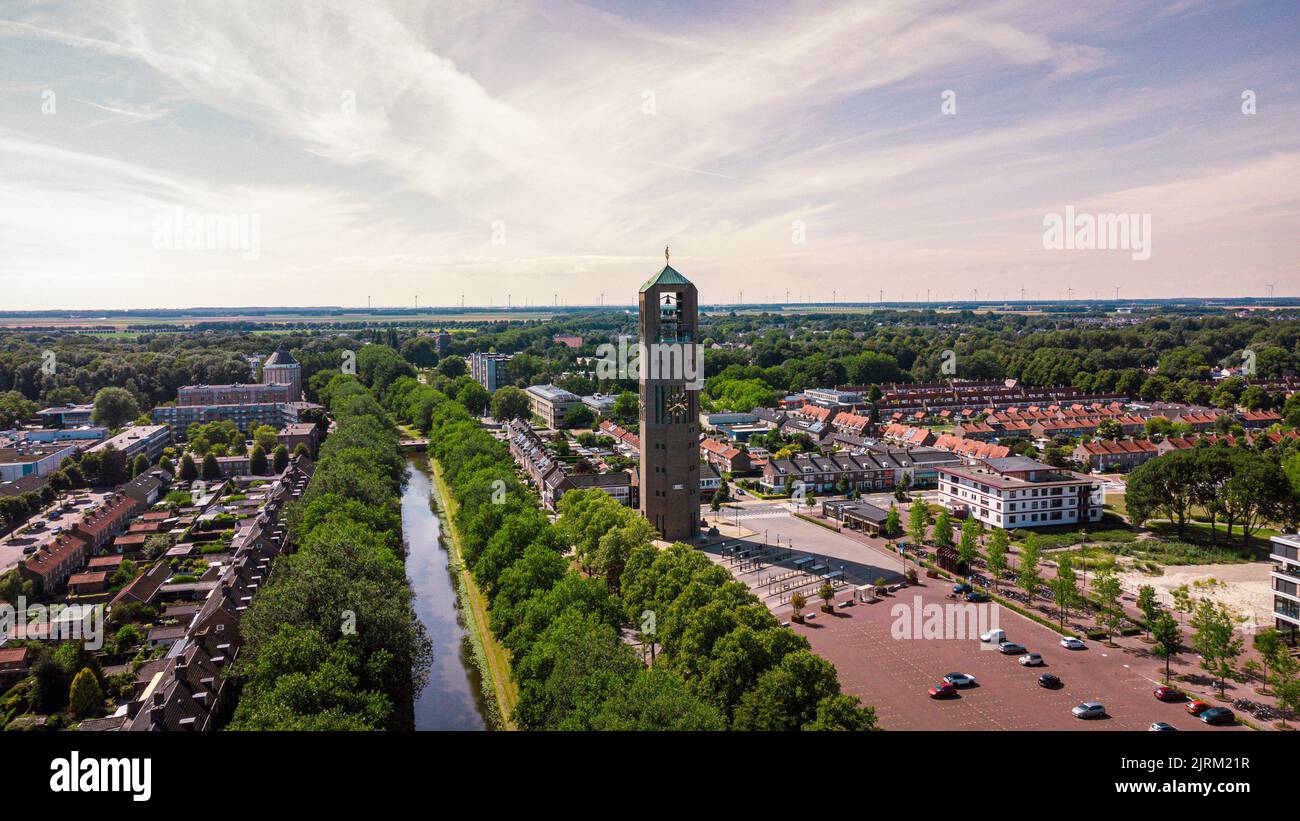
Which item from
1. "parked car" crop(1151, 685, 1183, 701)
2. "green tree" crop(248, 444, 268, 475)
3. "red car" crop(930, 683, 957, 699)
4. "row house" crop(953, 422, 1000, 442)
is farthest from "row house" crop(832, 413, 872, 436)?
"green tree" crop(248, 444, 268, 475)

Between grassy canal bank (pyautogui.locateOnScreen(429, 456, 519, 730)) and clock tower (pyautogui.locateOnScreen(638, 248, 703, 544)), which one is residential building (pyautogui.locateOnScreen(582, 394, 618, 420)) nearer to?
grassy canal bank (pyautogui.locateOnScreen(429, 456, 519, 730))

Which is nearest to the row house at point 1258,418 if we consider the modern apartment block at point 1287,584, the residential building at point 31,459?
the modern apartment block at point 1287,584

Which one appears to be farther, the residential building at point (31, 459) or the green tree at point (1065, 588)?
the residential building at point (31, 459)

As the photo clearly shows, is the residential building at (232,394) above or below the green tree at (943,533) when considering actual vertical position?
above

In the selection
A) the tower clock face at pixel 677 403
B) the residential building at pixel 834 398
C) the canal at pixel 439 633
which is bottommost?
the canal at pixel 439 633

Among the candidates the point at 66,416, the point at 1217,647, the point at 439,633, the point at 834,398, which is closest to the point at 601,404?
the point at 834,398

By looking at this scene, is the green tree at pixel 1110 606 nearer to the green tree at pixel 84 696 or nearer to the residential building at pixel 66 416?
the green tree at pixel 84 696
